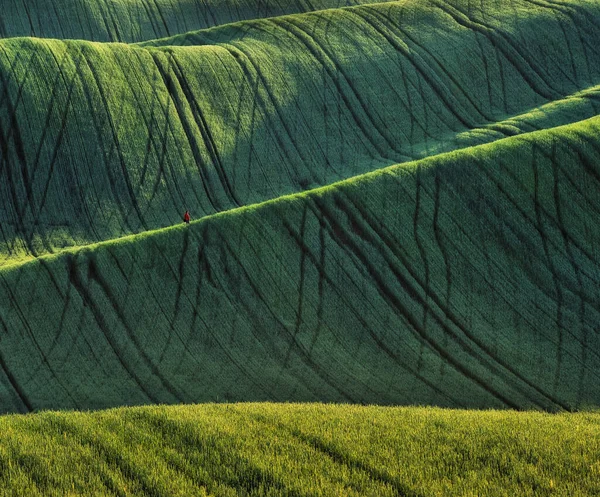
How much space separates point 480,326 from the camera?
82.4 ft

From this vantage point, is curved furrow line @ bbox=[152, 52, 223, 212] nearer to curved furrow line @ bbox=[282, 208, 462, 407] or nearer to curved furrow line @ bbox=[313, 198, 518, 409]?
curved furrow line @ bbox=[282, 208, 462, 407]

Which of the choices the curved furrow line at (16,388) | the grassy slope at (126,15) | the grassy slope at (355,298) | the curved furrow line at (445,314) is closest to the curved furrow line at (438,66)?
the grassy slope at (355,298)

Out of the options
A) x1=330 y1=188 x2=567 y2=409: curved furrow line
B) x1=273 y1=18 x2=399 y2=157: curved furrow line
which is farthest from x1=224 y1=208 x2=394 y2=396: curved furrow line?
x1=273 y1=18 x2=399 y2=157: curved furrow line

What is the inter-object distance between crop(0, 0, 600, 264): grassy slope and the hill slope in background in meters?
0.19

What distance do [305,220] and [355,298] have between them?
5.47 metres

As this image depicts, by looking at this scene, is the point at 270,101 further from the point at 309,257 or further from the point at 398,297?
the point at 398,297

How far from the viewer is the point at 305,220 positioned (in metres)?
30.5

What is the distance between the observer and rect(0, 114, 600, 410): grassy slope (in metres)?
22.4

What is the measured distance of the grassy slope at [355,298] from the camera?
22.4 metres

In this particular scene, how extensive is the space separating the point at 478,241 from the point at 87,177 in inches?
983

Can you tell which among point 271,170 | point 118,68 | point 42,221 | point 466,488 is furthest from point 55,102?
point 466,488

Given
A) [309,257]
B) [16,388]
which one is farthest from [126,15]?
[16,388]

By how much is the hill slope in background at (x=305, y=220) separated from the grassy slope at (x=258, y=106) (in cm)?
19

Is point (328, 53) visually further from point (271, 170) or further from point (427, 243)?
point (427, 243)
